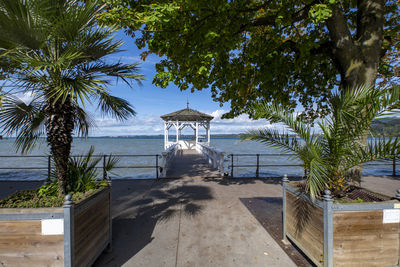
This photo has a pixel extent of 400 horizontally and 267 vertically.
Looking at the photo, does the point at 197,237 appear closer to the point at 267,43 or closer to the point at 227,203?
the point at 227,203

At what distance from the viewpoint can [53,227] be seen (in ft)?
6.82

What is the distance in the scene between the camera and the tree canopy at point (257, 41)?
12.7 ft

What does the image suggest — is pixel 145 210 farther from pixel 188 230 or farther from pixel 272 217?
pixel 272 217

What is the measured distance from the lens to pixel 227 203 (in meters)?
5.10

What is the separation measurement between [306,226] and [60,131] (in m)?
3.68

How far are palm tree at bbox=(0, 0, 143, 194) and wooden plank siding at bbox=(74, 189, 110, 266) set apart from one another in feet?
1.68

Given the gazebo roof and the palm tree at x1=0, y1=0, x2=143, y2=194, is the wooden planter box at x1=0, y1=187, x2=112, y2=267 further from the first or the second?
the gazebo roof

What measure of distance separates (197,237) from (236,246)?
710mm

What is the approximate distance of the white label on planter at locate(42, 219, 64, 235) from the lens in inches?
81.6

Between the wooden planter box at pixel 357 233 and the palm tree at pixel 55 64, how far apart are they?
3.12 m

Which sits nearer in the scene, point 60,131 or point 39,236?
point 39,236

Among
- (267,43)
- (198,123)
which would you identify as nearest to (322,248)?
(267,43)

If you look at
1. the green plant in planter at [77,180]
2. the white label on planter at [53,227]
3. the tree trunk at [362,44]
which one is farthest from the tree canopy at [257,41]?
the white label on planter at [53,227]

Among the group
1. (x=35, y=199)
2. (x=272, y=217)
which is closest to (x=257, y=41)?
(x=272, y=217)
